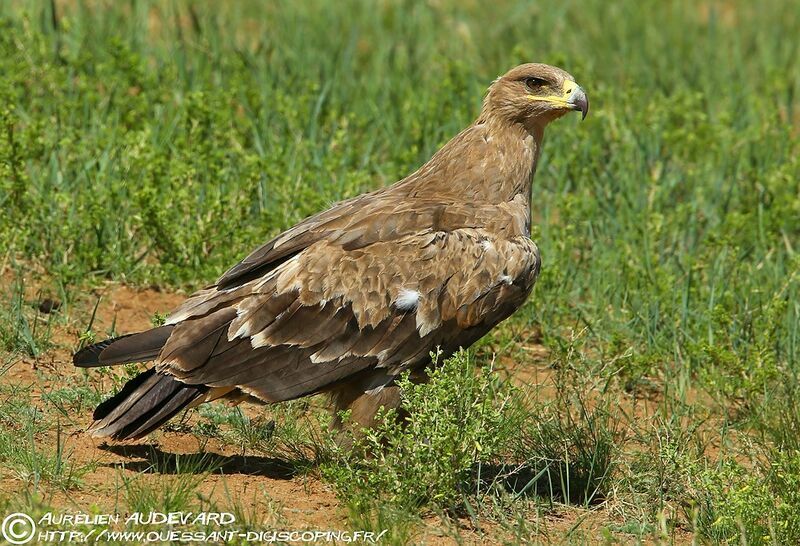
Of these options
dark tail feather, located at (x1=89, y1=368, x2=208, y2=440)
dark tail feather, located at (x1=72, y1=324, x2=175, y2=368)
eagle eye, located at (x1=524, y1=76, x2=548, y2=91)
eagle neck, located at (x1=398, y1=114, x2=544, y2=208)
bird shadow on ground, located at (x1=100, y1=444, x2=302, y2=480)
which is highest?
eagle eye, located at (x1=524, y1=76, x2=548, y2=91)

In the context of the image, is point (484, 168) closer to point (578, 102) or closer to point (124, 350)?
point (578, 102)

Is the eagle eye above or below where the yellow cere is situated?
above

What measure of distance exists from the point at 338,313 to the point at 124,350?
0.85m

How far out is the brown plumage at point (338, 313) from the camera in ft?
16.5

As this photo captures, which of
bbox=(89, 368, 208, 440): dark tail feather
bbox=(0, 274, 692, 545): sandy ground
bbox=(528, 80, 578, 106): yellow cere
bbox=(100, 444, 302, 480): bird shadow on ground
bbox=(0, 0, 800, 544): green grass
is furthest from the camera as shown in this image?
bbox=(528, 80, 578, 106): yellow cere

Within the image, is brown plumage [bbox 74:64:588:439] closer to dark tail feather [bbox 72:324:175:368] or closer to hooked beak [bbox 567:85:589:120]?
dark tail feather [bbox 72:324:175:368]

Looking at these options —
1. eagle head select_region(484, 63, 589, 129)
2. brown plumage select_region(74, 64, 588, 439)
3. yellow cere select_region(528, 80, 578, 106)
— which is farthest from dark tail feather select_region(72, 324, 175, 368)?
yellow cere select_region(528, 80, 578, 106)

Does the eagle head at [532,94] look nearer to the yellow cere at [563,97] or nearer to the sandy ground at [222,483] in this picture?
the yellow cere at [563,97]

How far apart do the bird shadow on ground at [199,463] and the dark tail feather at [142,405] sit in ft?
0.59

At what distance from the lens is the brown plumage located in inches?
198

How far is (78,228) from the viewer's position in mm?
6801

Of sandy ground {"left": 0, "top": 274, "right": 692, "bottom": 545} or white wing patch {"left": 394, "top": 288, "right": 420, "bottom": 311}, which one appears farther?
white wing patch {"left": 394, "top": 288, "right": 420, "bottom": 311}

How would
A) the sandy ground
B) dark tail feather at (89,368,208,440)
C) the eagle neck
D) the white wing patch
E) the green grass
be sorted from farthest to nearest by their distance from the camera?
1. the eagle neck
2. the green grass
3. the white wing patch
4. dark tail feather at (89,368,208,440)
5. the sandy ground

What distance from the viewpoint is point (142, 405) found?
4977 mm
